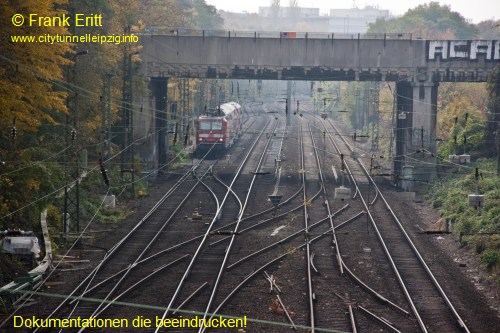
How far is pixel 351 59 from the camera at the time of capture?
174 feet

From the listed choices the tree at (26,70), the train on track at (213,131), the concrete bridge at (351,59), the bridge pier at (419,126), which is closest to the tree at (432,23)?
the train on track at (213,131)

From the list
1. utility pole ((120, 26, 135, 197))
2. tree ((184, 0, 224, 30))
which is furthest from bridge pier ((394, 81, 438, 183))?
tree ((184, 0, 224, 30))

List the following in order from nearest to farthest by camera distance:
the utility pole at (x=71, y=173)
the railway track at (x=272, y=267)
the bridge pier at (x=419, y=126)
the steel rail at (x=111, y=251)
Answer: the railway track at (x=272, y=267)
the steel rail at (x=111, y=251)
the utility pole at (x=71, y=173)
the bridge pier at (x=419, y=126)

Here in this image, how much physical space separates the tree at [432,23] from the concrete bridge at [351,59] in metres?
55.7

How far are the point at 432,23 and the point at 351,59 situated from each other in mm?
66772

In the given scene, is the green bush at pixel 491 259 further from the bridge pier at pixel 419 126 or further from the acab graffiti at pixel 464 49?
the acab graffiti at pixel 464 49

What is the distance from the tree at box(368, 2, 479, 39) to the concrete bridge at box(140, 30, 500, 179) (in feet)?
183

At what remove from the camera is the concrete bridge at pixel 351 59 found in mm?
52500

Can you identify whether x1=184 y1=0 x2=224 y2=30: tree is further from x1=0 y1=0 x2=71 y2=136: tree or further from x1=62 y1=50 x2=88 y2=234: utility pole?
x1=0 y1=0 x2=71 y2=136: tree

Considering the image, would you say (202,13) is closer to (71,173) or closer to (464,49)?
(464,49)

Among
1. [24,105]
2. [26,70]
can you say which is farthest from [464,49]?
[24,105]

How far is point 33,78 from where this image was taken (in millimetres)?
34031

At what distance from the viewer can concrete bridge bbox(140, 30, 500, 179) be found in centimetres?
5250

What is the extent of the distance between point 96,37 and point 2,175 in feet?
51.1
